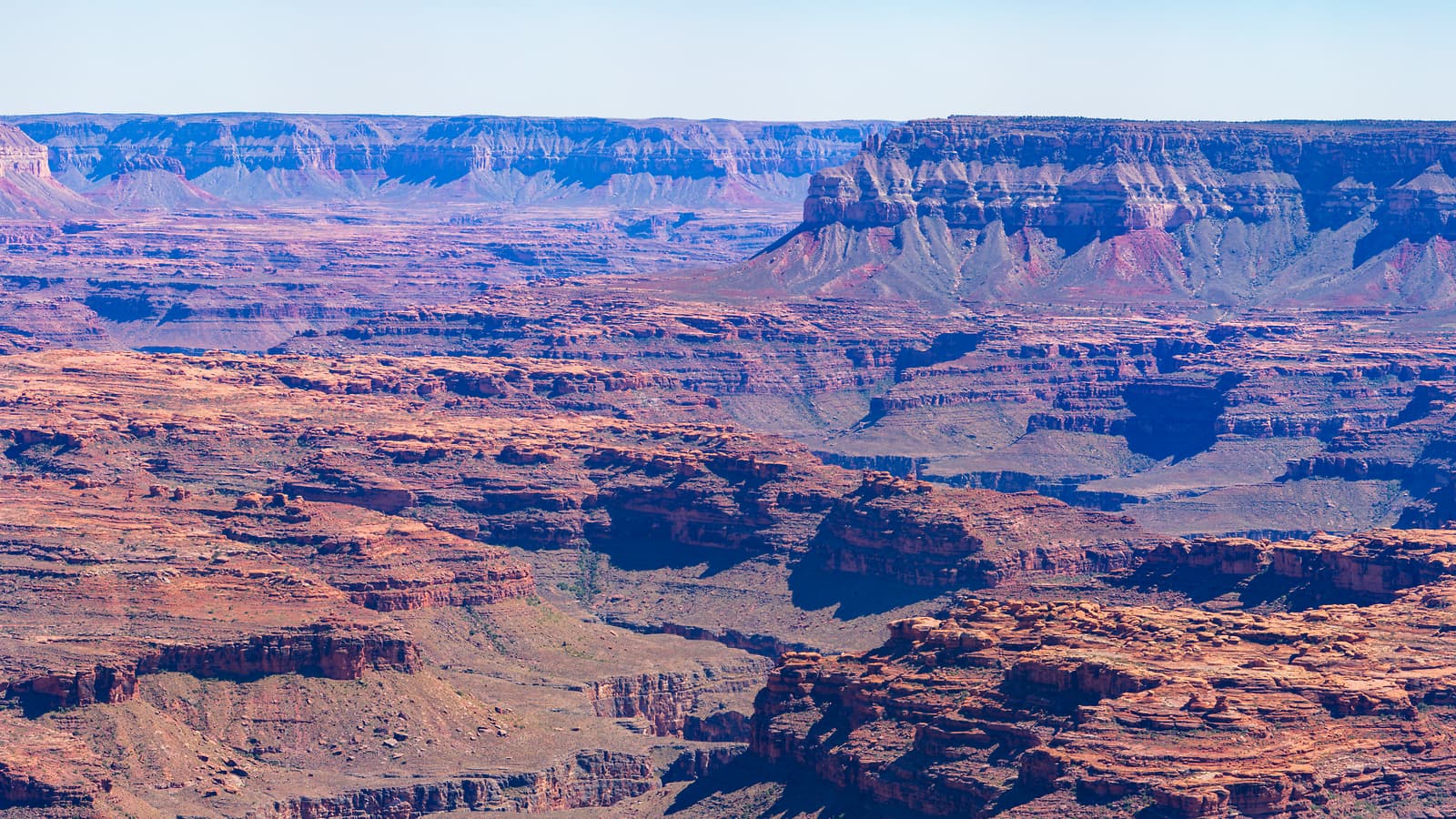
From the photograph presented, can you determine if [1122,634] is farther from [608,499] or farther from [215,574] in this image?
[608,499]

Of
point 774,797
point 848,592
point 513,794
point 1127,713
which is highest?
point 1127,713

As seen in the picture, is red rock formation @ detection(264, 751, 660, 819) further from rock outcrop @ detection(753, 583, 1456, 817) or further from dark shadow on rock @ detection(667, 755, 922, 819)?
rock outcrop @ detection(753, 583, 1456, 817)

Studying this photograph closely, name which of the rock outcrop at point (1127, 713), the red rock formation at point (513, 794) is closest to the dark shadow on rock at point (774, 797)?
the rock outcrop at point (1127, 713)

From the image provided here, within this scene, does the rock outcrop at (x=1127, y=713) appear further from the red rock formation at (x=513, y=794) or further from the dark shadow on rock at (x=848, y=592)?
the dark shadow on rock at (x=848, y=592)

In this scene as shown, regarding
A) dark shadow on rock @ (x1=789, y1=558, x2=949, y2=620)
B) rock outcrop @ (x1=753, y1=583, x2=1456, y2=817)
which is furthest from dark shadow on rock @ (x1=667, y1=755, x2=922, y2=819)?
dark shadow on rock @ (x1=789, y1=558, x2=949, y2=620)

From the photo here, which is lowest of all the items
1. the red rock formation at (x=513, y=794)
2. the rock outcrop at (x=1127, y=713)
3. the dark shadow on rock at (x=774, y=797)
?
the red rock formation at (x=513, y=794)

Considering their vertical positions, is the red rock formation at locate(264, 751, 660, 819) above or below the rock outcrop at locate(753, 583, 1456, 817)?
below

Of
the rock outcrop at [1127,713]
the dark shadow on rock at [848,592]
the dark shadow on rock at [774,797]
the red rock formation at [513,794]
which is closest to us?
the rock outcrop at [1127,713]

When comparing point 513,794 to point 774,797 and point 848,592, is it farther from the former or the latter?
point 848,592

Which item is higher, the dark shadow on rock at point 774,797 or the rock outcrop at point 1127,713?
the rock outcrop at point 1127,713

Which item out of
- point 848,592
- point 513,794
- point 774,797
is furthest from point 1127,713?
point 848,592

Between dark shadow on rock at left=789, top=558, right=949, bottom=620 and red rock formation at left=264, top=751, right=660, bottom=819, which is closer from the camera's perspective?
red rock formation at left=264, top=751, right=660, bottom=819
